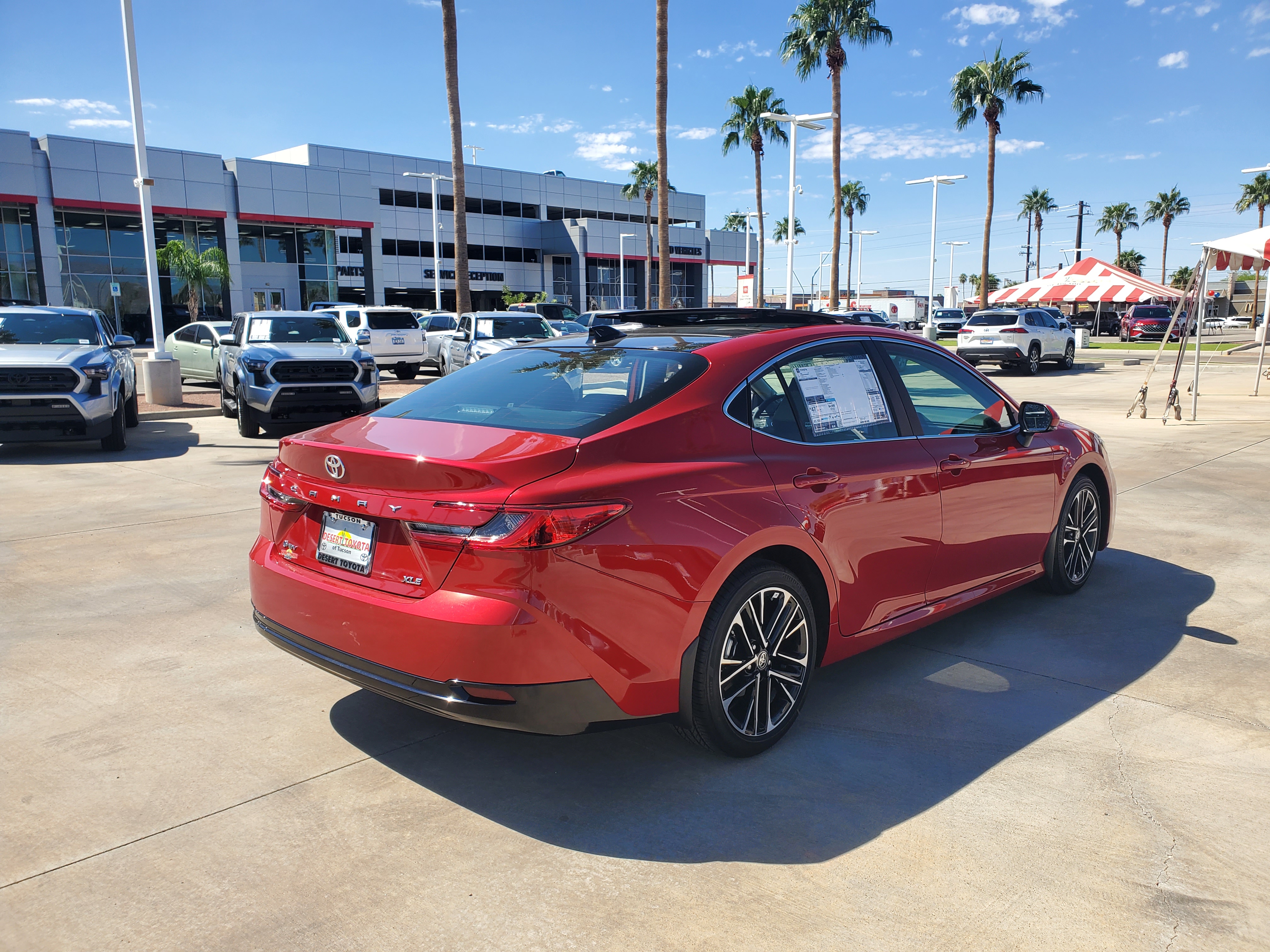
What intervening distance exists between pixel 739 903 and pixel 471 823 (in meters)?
0.96

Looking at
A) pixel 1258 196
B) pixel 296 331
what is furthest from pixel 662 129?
pixel 1258 196

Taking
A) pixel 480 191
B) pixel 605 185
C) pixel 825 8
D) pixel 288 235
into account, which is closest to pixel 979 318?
pixel 825 8

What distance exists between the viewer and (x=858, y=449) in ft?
13.1

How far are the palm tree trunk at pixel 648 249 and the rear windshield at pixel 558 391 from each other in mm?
60526

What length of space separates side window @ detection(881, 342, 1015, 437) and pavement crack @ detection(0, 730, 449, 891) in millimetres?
2599

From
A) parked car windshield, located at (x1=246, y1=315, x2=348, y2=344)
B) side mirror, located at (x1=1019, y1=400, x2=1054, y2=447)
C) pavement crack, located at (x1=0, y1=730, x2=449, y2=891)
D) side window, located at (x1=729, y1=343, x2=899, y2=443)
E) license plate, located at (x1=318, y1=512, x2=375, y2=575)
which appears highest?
parked car windshield, located at (x1=246, y1=315, x2=348, y2=344)

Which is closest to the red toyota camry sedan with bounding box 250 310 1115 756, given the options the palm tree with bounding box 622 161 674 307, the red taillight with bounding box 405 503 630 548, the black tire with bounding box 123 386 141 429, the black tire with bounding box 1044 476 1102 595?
the red taillight with bounding box 405 503 630 548

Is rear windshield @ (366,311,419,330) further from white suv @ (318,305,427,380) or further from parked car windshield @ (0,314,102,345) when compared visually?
parked car windshield @ (0,314,102,345)

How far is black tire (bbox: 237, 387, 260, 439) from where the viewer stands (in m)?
12.9

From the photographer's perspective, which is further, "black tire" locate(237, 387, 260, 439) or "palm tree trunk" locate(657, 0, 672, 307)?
"palm tree trunk" locate(657, 0, 672, 307)

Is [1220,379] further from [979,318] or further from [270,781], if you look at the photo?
[270,781]

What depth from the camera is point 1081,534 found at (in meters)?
5.68

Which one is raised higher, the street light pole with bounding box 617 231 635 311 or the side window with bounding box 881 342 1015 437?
the street light pole with bounding box 617 231 635 311

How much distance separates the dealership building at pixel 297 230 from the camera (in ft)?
136
